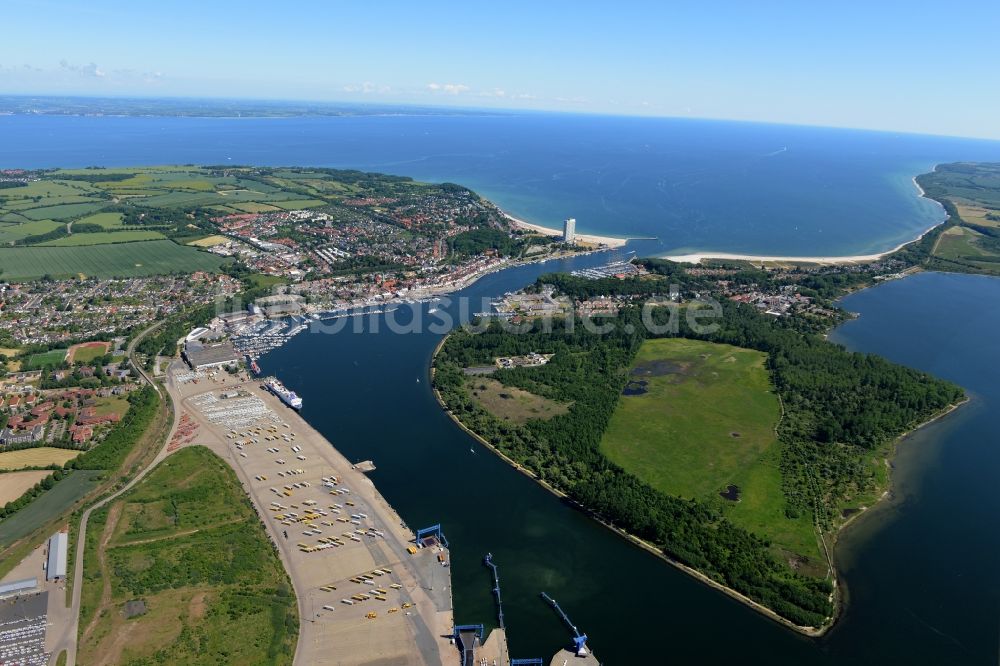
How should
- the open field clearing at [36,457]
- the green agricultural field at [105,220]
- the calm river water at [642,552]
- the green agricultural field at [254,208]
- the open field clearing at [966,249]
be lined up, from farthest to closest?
the green agricultural field at [254,208] → the green agricultural field at [105,220] → the open field clearing at [966,249] → the open field clearing at [36,457] → the calm river water at [642,552]

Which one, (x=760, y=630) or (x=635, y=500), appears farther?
(x=635, y=500)

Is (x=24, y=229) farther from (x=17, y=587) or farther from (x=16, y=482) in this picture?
(x=17, y=587)

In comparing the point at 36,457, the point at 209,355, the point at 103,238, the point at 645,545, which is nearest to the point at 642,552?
the point at 645,545

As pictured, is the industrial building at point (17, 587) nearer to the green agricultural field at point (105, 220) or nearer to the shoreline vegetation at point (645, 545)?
the shoreline vegetation at point (645, 545)

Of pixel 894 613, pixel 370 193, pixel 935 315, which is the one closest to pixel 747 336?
pixel 935 315

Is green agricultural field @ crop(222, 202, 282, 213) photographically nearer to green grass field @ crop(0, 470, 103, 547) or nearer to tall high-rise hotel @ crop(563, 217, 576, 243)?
tall high-rise hotel @ crop(563, 217, 576, 243)

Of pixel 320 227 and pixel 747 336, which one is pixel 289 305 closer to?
pixel 320 227

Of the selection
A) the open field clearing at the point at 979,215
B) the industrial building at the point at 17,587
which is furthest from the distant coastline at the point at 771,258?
the industrial building at the point at 17,587
